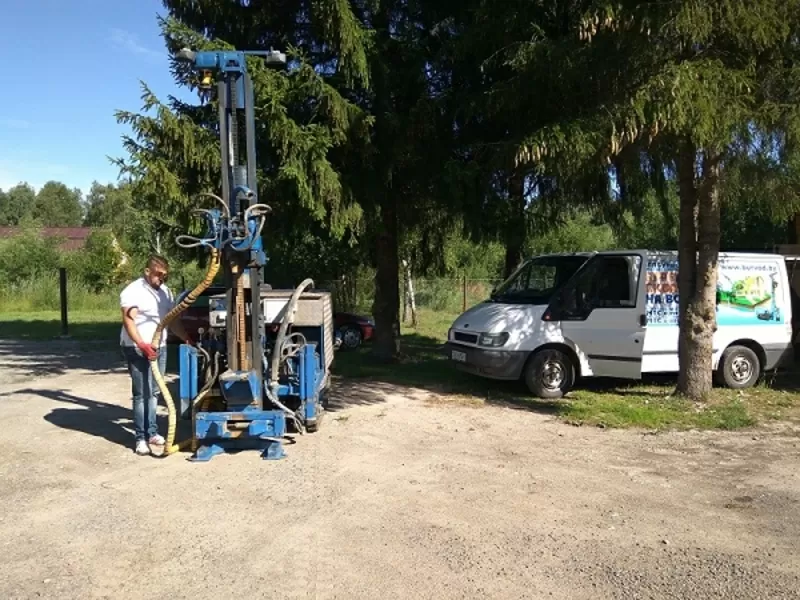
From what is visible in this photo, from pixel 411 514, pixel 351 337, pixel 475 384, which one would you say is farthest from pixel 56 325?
pixel 411 514

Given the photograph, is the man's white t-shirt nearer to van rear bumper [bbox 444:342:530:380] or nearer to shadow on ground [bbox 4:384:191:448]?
shadow on ground [bbox 4:384:191:448]

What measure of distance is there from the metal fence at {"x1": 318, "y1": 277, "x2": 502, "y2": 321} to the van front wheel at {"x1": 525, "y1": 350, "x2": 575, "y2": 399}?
1056cm

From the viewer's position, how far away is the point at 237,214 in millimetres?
6551

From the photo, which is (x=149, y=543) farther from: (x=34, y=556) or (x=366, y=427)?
(x=366, y=427)

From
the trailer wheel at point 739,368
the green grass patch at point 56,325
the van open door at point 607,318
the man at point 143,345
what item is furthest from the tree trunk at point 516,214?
the green grass patch at point 56,325

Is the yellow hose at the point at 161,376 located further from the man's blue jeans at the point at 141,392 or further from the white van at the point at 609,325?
the white van at the point at 609,325

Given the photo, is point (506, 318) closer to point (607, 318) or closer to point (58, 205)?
Answer: point (607, 318)

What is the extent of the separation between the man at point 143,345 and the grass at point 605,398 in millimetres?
3856

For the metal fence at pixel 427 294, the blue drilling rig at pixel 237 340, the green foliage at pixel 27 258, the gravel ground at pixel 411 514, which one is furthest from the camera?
the green foliage at pixel 27 258

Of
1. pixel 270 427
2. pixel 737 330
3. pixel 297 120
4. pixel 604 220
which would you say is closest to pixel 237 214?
pixel 270 427

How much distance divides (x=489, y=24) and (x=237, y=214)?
5.46m

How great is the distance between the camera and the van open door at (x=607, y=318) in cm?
971

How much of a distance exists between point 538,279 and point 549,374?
1.48 m

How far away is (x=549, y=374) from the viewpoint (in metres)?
9.74
